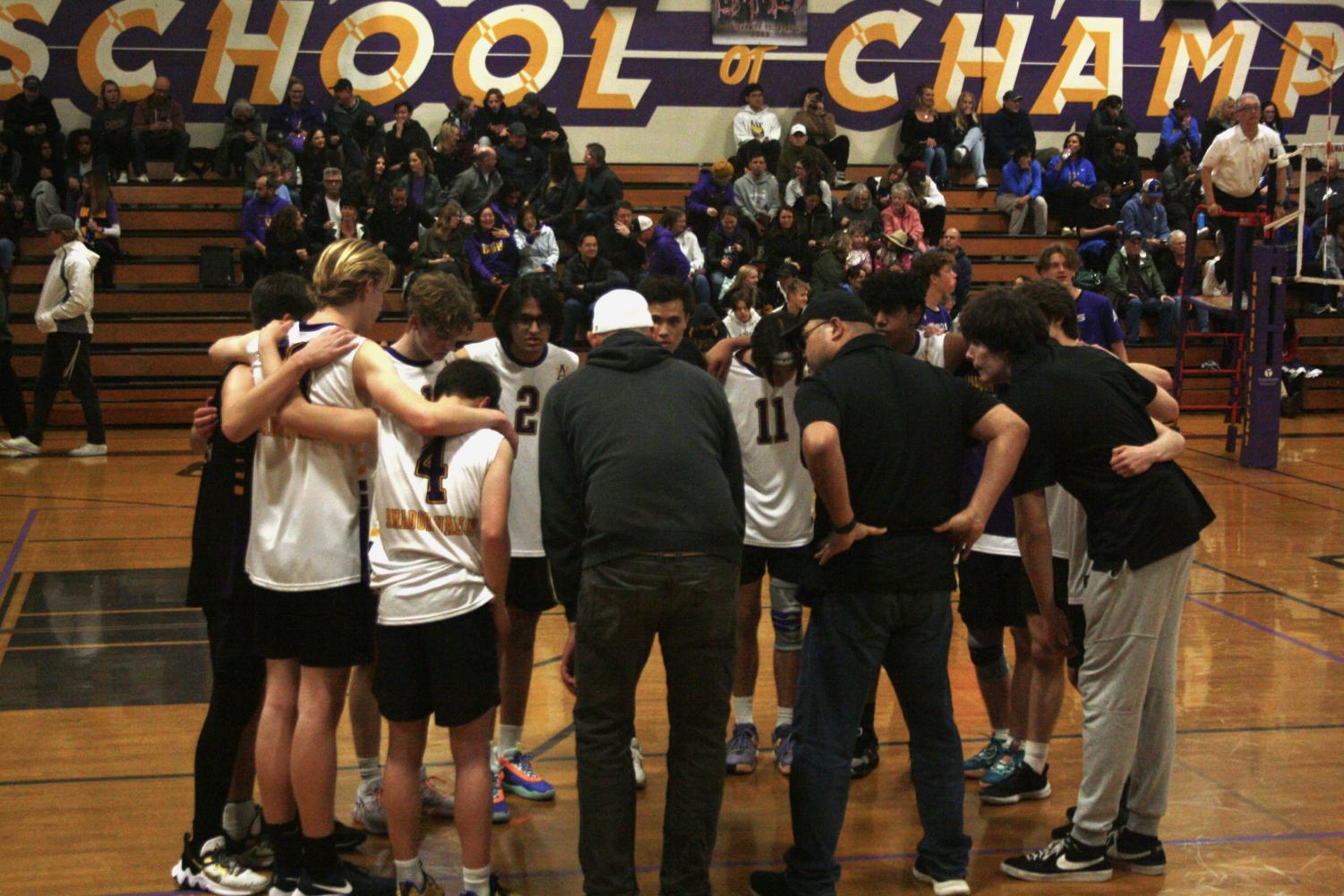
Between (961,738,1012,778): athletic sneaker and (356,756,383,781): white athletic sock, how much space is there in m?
2.23

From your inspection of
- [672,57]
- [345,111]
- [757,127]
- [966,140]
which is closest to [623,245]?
[757,127]

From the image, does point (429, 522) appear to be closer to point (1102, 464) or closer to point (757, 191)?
point (1102, 464)

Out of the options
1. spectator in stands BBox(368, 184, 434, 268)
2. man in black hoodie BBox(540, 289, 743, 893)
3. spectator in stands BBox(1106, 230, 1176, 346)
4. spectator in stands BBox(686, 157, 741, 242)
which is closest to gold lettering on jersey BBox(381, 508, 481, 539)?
man in black hoodie BBox(540, 289, 743, 893)

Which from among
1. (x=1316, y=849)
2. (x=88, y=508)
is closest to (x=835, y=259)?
(x=88, y=508)

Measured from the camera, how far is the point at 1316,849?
4.58 m

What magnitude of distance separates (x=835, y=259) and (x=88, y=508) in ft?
28.3

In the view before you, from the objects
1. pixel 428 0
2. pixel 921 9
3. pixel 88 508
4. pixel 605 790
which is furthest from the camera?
pixel 921 9

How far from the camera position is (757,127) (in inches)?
740

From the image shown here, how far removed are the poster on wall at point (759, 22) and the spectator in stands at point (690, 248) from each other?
5100 millimetres

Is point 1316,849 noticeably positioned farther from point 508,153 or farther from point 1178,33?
point 1178,33

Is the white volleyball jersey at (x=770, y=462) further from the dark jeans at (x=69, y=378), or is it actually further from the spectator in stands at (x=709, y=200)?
the spectator in stands at (x=709, y=200)

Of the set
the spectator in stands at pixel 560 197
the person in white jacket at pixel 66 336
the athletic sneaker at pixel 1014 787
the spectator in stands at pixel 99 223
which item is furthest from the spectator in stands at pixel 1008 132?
the athletic sneaker at pixel 1014 787

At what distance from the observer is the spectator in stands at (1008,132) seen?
19578 mm

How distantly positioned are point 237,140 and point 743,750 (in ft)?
47.0
